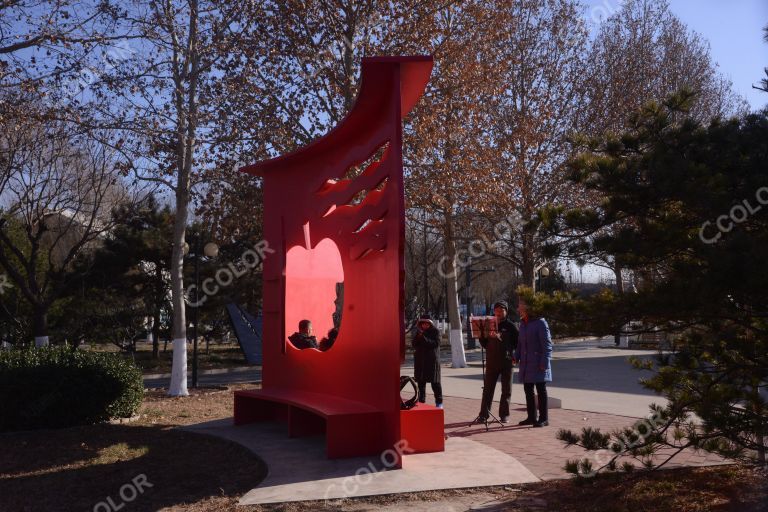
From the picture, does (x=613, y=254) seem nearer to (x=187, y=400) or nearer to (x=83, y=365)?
(x=83, y=365)

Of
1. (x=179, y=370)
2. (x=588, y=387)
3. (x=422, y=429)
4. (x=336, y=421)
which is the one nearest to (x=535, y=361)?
(x=422, y=429)

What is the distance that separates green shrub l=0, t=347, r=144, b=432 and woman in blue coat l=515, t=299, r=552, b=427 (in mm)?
5969

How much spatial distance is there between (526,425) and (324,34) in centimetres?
1036

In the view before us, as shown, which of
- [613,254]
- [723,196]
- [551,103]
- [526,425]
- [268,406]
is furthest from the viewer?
[551,103]

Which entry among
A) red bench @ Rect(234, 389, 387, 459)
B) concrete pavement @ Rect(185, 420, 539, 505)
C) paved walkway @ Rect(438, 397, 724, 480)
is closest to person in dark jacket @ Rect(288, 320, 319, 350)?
red bench @ Rect(234, 389, 387, 459)

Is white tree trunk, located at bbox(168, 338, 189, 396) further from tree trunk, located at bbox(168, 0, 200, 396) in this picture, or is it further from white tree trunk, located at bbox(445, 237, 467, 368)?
white tree trunk, located at bbox(445, 237, 467, 368)

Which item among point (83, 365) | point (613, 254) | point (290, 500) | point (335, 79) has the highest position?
point (335, 79)

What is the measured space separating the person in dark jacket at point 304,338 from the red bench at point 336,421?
0.72 m

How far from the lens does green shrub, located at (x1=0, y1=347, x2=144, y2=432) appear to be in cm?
998

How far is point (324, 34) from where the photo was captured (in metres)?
16.2

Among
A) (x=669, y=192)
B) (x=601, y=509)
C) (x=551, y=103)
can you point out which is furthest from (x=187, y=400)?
(x=551, y=103)

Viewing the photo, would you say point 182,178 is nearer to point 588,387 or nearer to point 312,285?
point 312,285

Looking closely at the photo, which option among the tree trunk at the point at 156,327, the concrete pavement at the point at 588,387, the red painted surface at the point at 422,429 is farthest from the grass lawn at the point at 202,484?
the tree trunk at the point at 156,327

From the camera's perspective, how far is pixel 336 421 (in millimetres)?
7691
